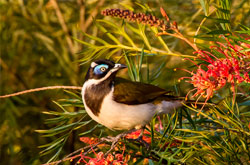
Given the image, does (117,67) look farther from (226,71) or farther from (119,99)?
(226,71)

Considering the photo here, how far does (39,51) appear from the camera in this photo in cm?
409

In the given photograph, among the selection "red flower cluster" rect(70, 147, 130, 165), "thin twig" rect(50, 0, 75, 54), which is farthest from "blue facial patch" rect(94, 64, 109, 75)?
"thin twig" rect(50, 0, 75, 54)

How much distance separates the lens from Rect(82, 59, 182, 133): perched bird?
6.43ft

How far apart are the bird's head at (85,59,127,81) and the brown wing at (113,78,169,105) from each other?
9 centimetres

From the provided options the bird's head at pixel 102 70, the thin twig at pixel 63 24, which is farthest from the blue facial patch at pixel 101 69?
the thin twig at pixel 63 24

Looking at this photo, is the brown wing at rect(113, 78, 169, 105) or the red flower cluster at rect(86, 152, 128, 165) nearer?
the red flower cluster at rect(86, 152, 128, 165)

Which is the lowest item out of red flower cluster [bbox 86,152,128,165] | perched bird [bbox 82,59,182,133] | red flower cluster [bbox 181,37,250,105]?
red flower cluster [bbox 86,152,128,165]

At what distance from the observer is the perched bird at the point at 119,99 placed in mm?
1961

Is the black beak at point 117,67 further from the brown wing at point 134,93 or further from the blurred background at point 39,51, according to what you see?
the blurred background at point 39,51

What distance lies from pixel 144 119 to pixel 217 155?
0.61 metres

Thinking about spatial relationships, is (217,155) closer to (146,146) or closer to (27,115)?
(146,146)

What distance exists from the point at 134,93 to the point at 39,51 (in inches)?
87.3

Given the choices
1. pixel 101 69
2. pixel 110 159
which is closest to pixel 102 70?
pixel 101 69

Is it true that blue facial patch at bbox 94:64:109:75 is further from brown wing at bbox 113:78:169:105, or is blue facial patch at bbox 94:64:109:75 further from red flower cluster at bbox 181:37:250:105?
red flower cluster at bbox 181:37:250:105
